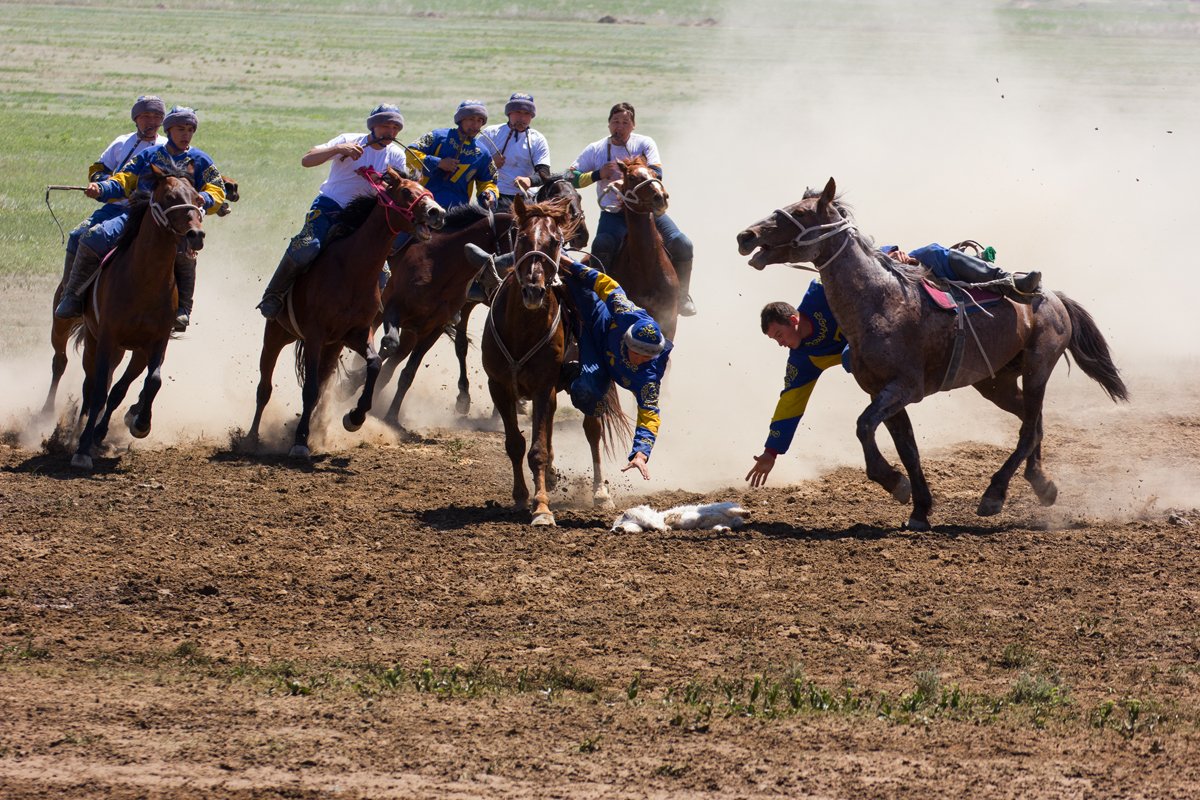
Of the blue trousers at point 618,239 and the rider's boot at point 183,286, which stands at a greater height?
the blue trousers at point 618,239

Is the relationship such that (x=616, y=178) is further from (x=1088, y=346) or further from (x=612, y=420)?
(x=1088, y=346)

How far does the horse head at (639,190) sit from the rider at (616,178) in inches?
11.4

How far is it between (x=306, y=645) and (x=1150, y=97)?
3749cm

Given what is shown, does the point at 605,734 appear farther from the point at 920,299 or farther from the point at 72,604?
the point at 920,299

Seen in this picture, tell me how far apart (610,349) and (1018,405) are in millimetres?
2835

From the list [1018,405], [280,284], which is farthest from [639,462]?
[280,284]

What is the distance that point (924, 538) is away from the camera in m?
9.07

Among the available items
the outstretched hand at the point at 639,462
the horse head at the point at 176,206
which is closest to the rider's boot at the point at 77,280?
the horse head at the point at 176,206

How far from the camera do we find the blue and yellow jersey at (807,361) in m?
9.56

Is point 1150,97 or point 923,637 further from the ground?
point 1150,97

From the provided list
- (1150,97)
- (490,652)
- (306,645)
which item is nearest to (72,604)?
(306,645)

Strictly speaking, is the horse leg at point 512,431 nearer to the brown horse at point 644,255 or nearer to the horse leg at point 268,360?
the horse leg at point 268,360

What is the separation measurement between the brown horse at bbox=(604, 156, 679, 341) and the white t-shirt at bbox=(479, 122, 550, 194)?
1.67m

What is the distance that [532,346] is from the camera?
30.6ft
